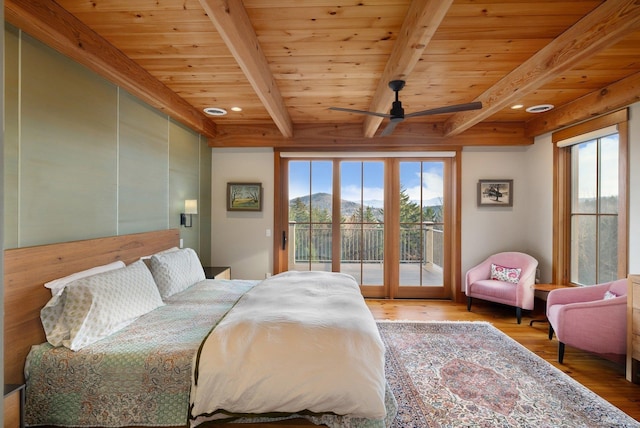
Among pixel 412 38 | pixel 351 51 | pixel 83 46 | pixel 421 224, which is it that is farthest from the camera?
pixel 421 224

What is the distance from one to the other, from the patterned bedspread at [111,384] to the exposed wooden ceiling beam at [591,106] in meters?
4.21

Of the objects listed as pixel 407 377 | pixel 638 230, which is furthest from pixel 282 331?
pixel 638 230

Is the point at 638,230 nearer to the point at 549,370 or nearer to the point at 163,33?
the point at 549,370

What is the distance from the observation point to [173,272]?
2.75 m

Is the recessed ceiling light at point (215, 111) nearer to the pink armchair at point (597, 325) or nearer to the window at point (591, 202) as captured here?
the pink armchair at point (597, 325)

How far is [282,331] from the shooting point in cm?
171

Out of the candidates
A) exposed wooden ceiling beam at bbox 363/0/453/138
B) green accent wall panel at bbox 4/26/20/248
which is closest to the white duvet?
green accent wall panel at bbox 4/26/20/248

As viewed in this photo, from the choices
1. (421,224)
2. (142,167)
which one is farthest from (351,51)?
(421,224)

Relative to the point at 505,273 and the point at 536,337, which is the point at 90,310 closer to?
the point at 536,337

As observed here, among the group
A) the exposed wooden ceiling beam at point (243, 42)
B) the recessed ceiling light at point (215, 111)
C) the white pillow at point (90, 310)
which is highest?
the recessed ceiling light at point (215, 111)

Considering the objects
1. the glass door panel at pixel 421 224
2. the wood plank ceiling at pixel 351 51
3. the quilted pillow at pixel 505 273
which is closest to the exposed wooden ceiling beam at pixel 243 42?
the wood plank ceiling at pixel 351 51

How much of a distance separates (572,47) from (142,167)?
3.67m

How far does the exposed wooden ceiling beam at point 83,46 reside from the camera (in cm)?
171

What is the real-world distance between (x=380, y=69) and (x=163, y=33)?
1.73 m
